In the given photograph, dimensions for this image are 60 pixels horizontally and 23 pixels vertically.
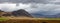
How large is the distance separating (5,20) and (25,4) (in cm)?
20

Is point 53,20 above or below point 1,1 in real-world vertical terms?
below

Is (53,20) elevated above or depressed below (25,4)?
below

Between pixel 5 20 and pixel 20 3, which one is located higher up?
pixel 20 3

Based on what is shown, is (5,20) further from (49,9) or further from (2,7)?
(49,9)

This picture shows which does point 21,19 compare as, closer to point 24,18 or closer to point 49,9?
point 24,18

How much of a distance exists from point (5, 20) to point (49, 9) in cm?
36

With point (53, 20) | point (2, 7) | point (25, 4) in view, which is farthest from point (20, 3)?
point (53, 20)

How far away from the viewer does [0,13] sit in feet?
3.03

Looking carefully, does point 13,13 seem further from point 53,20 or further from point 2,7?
point 53,20

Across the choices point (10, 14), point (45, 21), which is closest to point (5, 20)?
point (10, 14)

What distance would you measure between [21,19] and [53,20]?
0.80ft

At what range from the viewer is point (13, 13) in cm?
92

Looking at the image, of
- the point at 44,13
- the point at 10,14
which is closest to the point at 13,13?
the point at 10,14

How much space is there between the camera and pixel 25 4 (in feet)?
3.07
